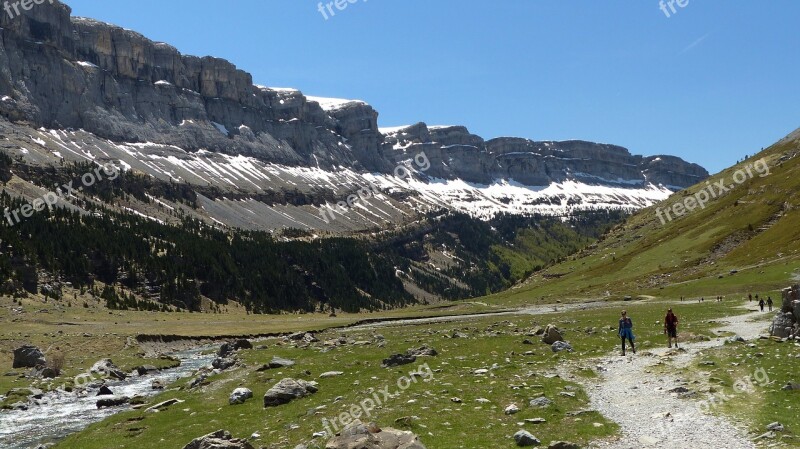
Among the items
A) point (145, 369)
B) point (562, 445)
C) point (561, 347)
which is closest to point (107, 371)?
point (145, 369)

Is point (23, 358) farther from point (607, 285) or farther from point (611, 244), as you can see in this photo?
point (611, 244)

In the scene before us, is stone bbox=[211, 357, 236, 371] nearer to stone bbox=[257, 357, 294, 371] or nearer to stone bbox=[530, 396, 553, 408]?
stone bbox=[257, 357, 294, 371]

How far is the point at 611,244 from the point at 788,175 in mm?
51953

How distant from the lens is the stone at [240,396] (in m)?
32.1

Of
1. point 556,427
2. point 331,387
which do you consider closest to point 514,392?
point 556,427

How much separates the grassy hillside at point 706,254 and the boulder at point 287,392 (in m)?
77.4

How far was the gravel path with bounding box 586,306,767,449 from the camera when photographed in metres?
18.5

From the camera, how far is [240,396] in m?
32.5

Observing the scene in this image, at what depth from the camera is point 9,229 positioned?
167125mm

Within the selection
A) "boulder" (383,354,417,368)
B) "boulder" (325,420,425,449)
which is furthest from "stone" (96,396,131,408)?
"boulder" (325,420,425,449)

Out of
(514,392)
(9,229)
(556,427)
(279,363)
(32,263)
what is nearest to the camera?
(556,427)

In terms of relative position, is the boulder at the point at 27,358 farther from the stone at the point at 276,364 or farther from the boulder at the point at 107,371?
the stone at the point at 276,364

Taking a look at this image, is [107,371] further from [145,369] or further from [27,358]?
[27,358]

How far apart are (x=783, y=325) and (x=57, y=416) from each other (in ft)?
143
